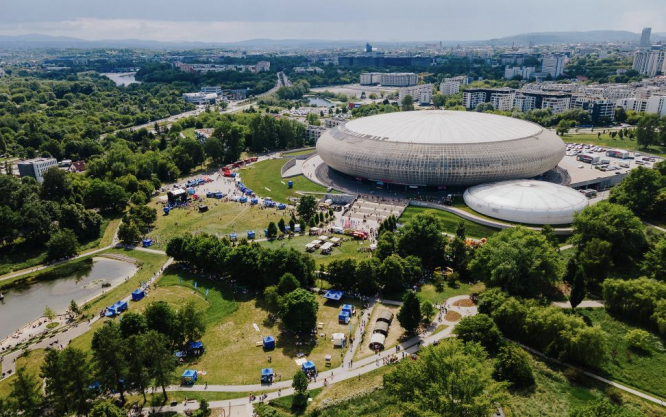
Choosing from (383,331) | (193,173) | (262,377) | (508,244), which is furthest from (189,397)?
(193,173)

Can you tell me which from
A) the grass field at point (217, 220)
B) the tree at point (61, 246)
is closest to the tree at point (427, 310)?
the grass field at point (217, 220)

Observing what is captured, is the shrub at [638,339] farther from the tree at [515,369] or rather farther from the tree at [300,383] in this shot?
the tree at [300,383]

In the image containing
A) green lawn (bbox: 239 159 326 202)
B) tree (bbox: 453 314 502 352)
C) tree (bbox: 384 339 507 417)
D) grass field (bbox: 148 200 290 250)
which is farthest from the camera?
green lawn (bbox: 239 159 326 202)

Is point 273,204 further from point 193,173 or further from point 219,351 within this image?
point 219,351

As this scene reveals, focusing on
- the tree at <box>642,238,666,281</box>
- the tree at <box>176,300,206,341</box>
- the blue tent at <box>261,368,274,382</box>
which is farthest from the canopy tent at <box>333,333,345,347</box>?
the tree at <box>642,238,666,281</box>

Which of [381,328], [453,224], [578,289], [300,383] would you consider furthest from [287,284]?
[453,224]

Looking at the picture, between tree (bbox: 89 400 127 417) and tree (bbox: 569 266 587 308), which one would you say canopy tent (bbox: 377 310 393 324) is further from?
tree (bbox: 89 400 127 417)

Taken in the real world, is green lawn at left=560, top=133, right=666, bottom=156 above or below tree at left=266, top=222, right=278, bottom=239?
above
